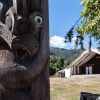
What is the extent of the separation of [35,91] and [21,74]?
0.21m

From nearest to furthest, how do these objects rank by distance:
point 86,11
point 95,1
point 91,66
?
point 95,1 → point 86,11 → point 91,66

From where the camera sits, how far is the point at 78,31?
8.95 meters

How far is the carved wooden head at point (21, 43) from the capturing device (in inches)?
104

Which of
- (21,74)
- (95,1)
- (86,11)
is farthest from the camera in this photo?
(86,11)

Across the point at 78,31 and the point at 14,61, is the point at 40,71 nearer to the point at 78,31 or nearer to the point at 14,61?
the point at 14,61

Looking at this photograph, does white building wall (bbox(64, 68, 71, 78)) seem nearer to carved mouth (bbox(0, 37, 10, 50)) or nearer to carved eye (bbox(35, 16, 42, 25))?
carved eye (bbox(35, 16, 42, 25))

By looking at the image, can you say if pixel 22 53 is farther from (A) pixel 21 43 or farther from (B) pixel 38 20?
(B) pixel 38 20

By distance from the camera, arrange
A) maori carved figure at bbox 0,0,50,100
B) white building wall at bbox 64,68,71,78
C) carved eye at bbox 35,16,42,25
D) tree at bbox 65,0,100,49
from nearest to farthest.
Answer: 1. maori carved figure at bbox 0,0,50,100
2. carved eye at bbox 35,16,42,25
3. tree at bbox 65,0,100,49
4. white building wall at bbox 64,68,71,78

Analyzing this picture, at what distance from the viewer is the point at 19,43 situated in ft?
8.83

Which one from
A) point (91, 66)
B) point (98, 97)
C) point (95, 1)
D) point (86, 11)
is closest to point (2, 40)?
point (98, 97)

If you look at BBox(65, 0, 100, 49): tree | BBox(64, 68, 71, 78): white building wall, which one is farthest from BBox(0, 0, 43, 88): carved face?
BBox(64, 68, 71, 78): white building wall

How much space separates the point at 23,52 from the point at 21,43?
0.10m

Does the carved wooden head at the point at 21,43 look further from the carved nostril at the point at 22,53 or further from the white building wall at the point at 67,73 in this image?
the white building wall at the point at 67,73

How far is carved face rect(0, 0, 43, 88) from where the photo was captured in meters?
2.65
